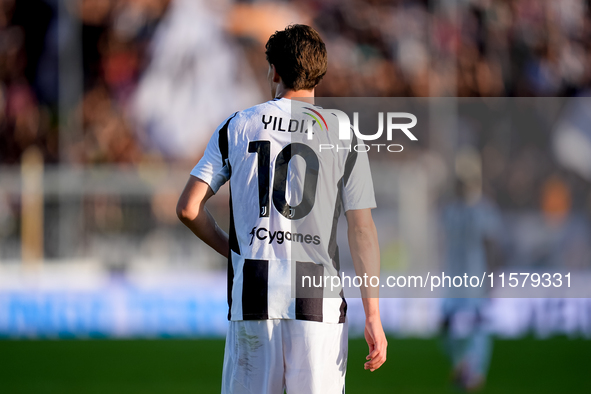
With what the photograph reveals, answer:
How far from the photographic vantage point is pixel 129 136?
12867 millimetres

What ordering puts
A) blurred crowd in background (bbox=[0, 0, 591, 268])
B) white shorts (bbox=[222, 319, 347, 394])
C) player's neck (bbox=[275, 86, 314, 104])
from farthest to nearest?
blurred crowd in background (bbox=[0, 0, 591, 268]) → player's neck (bbox=[275, 86, 314, 104]) → white shorts (bbox=[222, 319, 347, 394])

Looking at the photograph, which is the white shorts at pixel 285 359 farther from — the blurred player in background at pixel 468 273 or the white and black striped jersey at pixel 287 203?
the blurred player in background at pixel 468 273

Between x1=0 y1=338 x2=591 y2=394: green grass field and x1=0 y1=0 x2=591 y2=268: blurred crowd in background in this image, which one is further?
x1=0 y1=0 x2=591 y2=268: blurred crowd in background

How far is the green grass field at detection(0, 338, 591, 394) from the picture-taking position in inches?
242

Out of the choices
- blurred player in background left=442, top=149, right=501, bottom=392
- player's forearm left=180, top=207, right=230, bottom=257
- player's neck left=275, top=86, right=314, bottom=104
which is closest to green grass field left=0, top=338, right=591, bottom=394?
blurred player in background left=442, top=149, right=501, bottom=392

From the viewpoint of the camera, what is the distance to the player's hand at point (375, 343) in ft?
6.90

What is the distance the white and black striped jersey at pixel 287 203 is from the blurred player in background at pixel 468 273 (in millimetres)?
4003

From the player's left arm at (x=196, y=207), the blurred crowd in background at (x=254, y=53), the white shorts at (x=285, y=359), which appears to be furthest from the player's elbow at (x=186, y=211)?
the blurred crowd in background at (x=254, y=53)

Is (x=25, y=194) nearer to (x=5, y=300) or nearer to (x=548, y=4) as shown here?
(x=5, y=300)

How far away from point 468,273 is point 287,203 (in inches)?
184

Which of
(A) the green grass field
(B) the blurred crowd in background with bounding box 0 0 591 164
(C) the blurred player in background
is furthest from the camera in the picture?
(B) the blurred crowd in background with bounding box 0 0 591 164

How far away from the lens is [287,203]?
2135mm

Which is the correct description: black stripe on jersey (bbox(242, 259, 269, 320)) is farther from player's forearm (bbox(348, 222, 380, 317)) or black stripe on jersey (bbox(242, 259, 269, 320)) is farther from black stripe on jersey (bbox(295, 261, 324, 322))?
player's forearm (bbox(348, 222, 380, 317))

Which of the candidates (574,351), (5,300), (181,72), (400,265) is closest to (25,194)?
(5,300)
